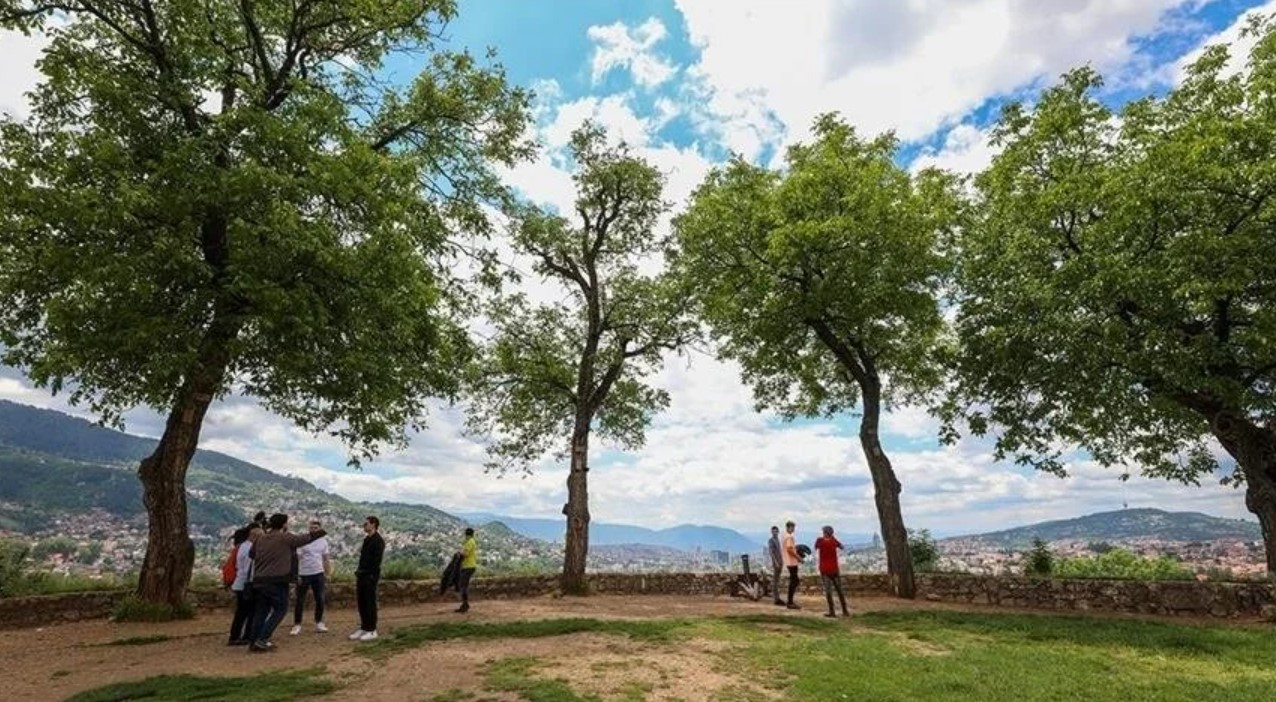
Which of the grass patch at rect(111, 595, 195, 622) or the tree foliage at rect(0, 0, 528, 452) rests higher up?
the tree foliage at rect(0, 0, 528, 452)

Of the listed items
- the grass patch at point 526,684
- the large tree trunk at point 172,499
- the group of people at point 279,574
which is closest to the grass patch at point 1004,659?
the grass patch at point 526,684

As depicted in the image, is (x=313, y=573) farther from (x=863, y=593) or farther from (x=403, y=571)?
(x=863, y=593)

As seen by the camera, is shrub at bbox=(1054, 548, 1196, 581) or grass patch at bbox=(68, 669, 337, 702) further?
shrub at bbox=(1054, 548, 1196, 581)

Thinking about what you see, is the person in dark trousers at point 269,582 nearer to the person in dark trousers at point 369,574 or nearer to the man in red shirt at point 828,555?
the person in dark trousers at point 369,574

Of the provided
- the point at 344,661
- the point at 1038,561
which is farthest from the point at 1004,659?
the point at 1038,561

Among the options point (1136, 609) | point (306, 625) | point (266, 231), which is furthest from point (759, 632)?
point (266, 231)

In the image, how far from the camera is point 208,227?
1416cm

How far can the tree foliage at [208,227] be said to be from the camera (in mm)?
12273

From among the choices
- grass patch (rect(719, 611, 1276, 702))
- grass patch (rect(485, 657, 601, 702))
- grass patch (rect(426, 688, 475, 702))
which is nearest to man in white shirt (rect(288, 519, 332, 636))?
grass patch (rect(485, 657, 601, 702))

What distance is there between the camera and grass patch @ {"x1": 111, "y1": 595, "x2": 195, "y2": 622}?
1417cm

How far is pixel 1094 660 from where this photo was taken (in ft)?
34.6

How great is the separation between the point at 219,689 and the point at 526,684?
11.8ft

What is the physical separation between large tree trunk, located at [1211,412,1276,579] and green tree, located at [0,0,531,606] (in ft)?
62.5

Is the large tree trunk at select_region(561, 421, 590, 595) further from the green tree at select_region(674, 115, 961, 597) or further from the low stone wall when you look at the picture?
the green tree at select_region(674, 115, 961, 597)
